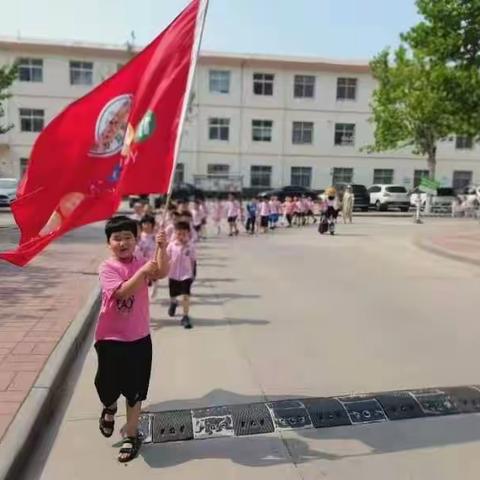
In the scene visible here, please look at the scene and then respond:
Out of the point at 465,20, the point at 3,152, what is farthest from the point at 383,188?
the point at 3,152

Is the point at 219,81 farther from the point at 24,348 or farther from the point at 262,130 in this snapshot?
the point at 24,348

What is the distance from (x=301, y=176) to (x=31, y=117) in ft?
66.0

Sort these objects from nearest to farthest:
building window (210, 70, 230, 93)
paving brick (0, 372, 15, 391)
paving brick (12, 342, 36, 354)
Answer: paving brick (0, 372, 15, 391), paving brick (12, 342, 36, 354), building window (210, 70, 230, 93)

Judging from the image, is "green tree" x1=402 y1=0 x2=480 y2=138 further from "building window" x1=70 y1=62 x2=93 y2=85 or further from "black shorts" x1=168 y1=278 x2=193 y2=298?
"building window" x1=70 y1=62 x2=93 y2=85

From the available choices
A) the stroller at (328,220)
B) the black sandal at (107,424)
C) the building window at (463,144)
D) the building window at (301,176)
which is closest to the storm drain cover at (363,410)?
the black sandal at (107,424)

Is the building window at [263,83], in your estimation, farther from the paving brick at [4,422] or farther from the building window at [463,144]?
the paving brick at [4,422]

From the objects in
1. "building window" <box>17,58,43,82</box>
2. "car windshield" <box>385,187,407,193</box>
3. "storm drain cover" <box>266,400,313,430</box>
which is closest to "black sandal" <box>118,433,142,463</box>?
"storm drain cover" <box>266,400,313,430</box>

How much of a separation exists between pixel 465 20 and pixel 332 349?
624 inches

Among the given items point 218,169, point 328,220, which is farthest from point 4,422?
point 218,169

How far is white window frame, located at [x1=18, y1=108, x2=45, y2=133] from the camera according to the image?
42219 mm

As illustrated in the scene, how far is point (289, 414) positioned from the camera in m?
4.51

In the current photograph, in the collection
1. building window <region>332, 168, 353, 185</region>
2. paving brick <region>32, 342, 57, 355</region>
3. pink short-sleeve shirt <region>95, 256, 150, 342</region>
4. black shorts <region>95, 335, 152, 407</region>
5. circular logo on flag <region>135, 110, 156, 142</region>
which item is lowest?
paving brick <region>32, 342, 57, 355</region>

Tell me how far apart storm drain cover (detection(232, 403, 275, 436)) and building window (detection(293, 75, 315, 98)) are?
4230 cm

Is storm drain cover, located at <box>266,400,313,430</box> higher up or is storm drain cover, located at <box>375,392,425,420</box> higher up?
storm drain cover, located at <box>375,392,425,420</box>
